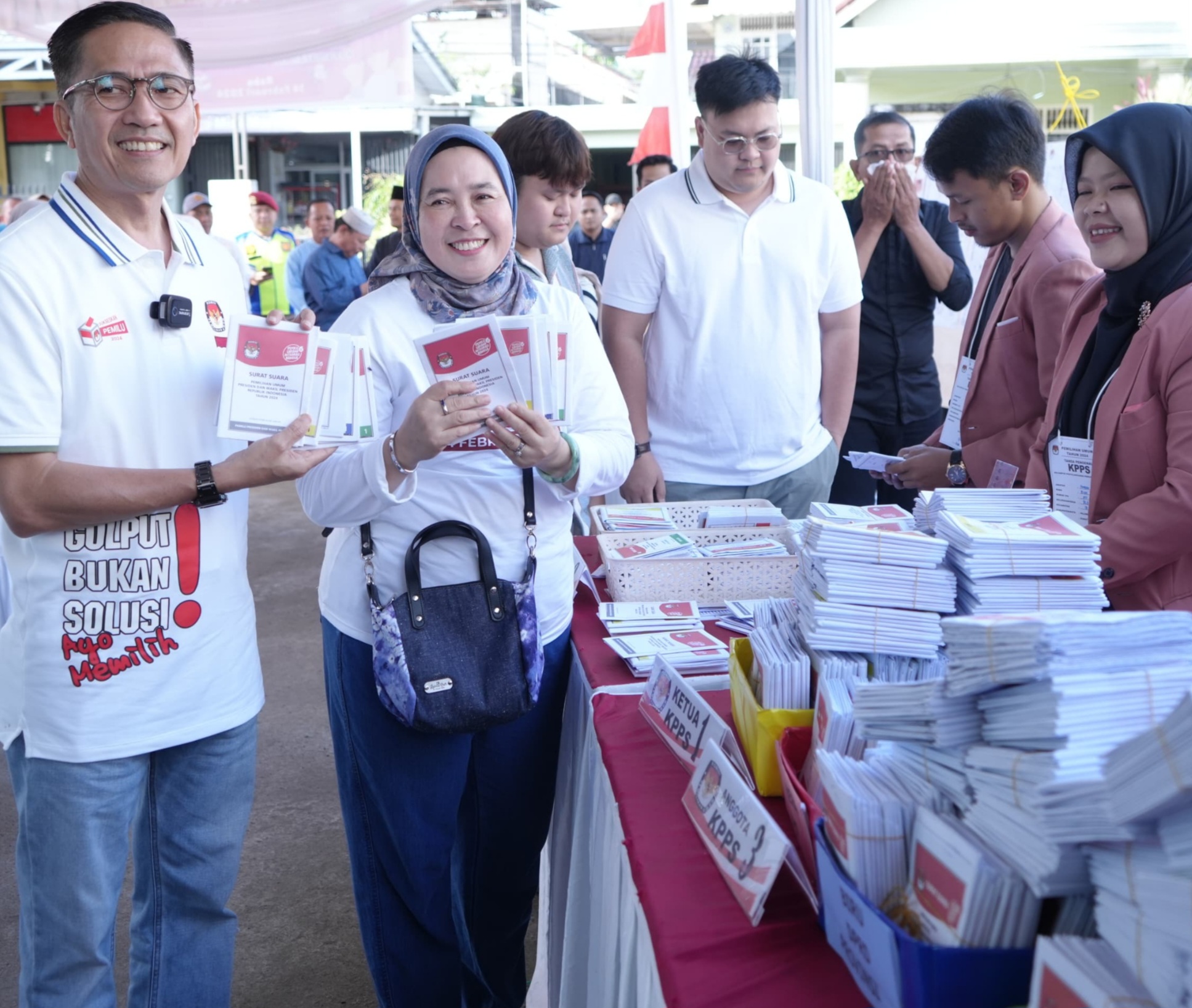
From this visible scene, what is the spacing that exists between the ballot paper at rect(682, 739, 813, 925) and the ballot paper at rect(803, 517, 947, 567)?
0.28 metres

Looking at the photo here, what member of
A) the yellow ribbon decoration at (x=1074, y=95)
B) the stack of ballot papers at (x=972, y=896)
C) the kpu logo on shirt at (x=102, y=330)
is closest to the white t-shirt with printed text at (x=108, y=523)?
the kpu logo on shirt at (x=102, y=330)

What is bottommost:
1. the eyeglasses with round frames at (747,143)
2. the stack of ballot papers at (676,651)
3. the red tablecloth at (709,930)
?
the red tablecloth at (709,930)

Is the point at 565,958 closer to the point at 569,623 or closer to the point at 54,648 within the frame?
the point at 569,623

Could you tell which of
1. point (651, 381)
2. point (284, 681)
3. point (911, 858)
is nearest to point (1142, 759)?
point (911, 858)

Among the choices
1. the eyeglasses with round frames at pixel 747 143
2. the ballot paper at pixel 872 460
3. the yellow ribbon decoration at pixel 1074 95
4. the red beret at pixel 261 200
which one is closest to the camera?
the ballot paper at pixel 872 460

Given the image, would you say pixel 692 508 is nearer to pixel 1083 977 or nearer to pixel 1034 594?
pixel 1034 594

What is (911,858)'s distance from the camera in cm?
98

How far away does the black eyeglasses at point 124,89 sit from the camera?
1567 millimetres

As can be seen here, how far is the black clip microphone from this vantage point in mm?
1583

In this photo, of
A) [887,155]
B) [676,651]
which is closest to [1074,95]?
[887,155]

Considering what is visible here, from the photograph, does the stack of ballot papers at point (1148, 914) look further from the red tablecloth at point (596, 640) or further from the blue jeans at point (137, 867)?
the blue jeans at point (137, 867)

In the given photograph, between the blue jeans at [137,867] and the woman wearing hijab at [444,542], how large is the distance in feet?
0.75

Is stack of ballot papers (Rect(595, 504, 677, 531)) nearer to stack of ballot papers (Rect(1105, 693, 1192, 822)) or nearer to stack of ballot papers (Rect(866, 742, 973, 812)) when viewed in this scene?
stack of ballot papers (Rect(866, 742, 973, 812))

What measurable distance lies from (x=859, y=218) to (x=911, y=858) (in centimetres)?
291
